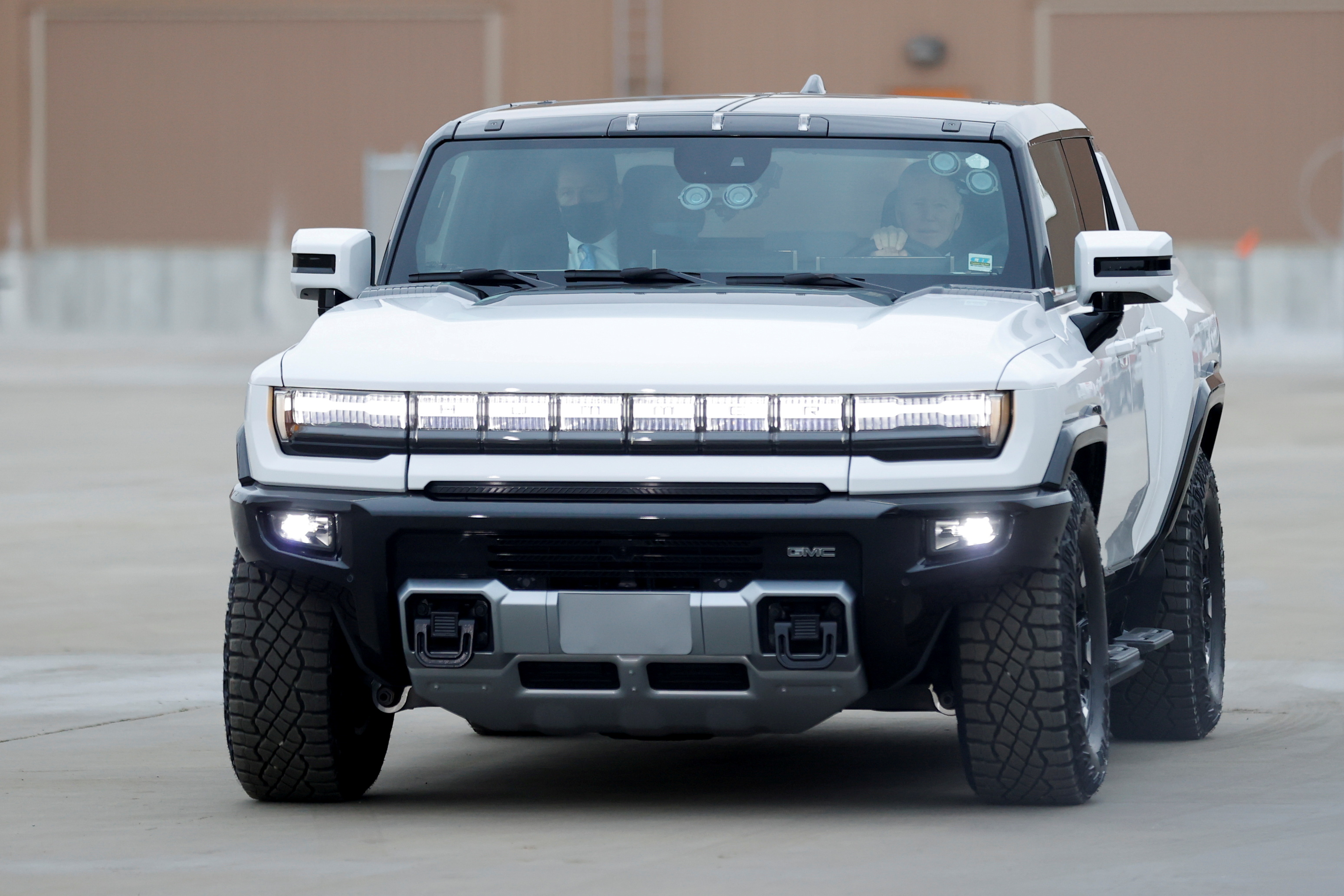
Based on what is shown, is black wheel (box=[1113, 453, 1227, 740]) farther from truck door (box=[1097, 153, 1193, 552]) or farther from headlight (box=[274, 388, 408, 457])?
headlight (box=[274, 388, 408, 457])

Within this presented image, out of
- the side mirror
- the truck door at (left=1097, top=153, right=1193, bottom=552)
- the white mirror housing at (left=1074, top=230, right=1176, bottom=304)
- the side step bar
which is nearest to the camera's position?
the white mirror housing at (left=1074, top=230, right=1176, bottom=304)

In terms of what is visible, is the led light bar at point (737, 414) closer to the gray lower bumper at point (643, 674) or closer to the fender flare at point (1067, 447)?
the gray lower bumper at point (643, 674)

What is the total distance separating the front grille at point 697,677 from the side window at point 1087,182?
2519 mm

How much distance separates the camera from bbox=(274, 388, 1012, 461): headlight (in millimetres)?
6047

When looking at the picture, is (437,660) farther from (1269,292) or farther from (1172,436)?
(1269,292)

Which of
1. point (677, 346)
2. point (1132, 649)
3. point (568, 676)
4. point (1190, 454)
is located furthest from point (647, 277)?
point (1190, 454)

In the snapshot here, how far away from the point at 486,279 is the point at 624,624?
1414mm

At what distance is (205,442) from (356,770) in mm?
14286

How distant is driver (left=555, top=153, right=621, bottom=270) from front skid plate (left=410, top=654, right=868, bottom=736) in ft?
4.60

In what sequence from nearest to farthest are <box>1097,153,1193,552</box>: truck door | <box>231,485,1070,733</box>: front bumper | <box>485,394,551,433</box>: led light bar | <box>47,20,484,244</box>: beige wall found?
<box>231,485,1070,733</box>: front bumper → <box>485,394,551,433</box>: led light bar → <box>1097,153,1193,552</box>: truck door → <box>47,20,484,244</box>: beige wall

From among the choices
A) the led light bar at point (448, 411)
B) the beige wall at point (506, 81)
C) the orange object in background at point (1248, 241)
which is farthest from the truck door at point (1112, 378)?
the orange object in background at point (1248, 241)

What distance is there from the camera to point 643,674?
6141 millimetres

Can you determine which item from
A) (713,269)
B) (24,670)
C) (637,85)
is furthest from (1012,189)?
(637,85)

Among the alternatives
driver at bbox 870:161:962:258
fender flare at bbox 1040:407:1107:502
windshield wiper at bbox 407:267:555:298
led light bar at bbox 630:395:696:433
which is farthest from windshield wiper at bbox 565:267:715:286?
fender flare at bbox 1040:407:1107:502
